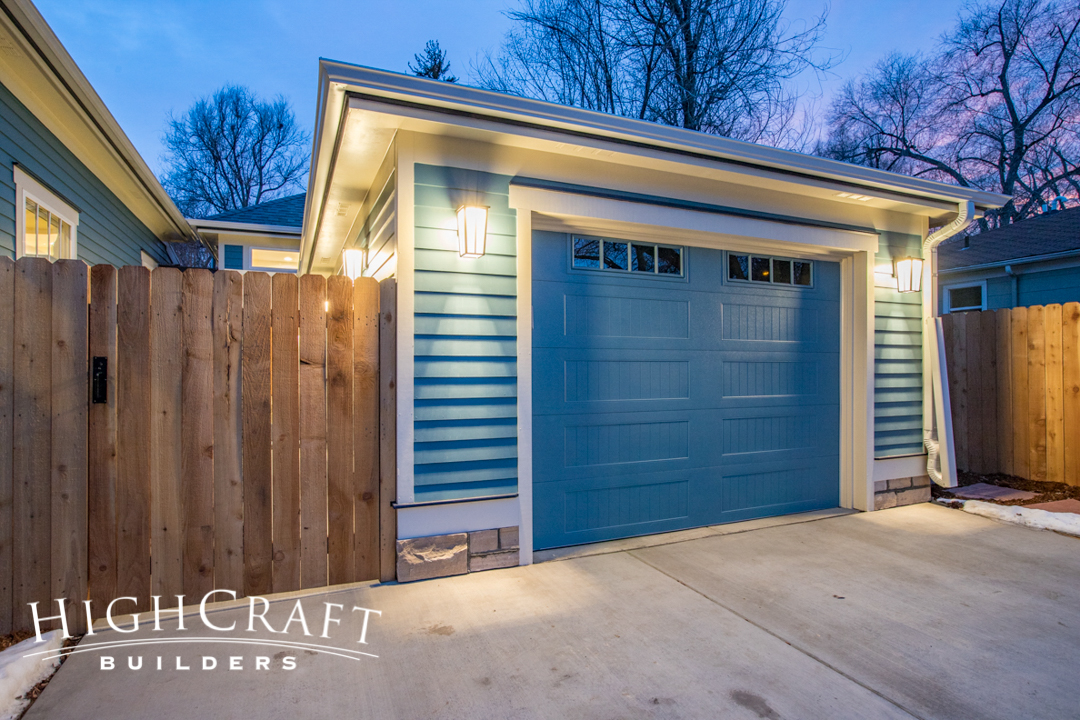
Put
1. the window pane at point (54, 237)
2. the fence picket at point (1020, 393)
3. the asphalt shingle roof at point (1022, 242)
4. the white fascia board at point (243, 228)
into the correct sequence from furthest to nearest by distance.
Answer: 1. the asphalt shingle roof at point (1022, 242)
2. the white fascia board at point (243, 228)
3. the fence picket at point (1020, 393)
4. the window pane at point (54, 237)

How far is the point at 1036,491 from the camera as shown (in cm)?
484

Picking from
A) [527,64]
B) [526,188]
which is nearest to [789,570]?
[526,188]

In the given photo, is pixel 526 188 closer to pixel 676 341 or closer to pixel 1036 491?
pixel 676 341

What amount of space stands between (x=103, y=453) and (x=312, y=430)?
870 mm

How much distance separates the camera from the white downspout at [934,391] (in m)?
4.69

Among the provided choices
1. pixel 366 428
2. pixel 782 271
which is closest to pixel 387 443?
pixel 366 428

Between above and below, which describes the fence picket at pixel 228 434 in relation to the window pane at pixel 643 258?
below

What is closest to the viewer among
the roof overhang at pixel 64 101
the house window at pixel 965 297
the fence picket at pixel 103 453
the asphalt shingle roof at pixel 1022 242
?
the fence picket at pixel 103 453

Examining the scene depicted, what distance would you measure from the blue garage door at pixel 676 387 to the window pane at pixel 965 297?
872 centimetres

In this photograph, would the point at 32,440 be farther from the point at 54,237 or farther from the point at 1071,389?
the point at 1071,389

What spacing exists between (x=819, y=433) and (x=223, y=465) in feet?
13.7

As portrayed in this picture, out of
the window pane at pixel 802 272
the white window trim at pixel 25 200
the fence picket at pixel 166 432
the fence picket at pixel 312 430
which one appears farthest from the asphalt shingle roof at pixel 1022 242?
the white window trim at pixel 25 200

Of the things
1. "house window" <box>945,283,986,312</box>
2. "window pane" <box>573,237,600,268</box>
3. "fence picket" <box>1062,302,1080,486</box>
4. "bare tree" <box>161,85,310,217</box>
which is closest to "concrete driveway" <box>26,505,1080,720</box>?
"window pane" <box>573,237,600,268</box>

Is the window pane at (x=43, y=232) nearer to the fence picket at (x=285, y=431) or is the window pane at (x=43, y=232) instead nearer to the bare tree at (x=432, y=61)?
the fence picket at (x=285, y=431)
